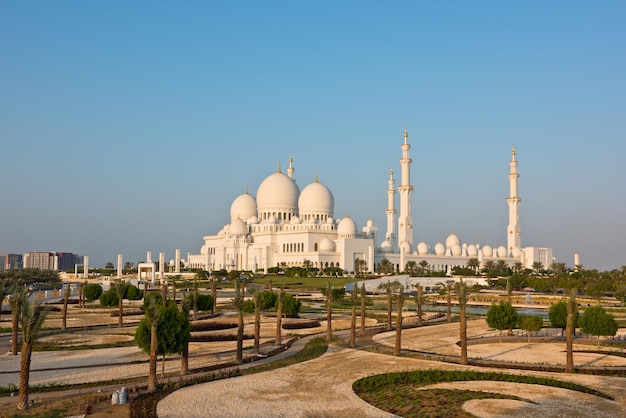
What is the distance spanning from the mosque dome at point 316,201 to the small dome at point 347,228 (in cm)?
727

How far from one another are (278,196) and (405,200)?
84.4 feet

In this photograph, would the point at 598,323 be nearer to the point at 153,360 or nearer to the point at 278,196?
the point at 153,360

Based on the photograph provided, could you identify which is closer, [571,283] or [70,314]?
[70,314]

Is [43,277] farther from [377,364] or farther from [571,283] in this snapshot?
[377,364]

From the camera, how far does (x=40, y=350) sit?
34.9 meters

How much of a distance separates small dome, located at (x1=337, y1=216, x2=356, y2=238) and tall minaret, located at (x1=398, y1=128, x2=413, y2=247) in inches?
360

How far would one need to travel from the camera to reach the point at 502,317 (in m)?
38.7

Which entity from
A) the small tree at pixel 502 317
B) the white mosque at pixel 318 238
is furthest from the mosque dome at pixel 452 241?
the small tree at pixel 502 317

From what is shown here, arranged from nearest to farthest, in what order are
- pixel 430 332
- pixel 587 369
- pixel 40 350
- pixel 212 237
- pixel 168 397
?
pixel 168 397 < pixel 587 369 < pixel 40 350 < pixel 430 332 < pixel 212 237

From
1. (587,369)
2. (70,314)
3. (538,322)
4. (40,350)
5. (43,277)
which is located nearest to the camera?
(587,369)

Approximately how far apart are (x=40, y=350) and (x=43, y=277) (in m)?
70.5

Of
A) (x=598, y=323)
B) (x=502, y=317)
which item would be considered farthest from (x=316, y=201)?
(x=598, y=323)

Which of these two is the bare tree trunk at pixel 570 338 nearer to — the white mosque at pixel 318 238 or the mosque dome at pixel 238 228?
the white mosque at pixel 318 238

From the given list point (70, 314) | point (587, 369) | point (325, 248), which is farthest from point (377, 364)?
point (325, 248)
